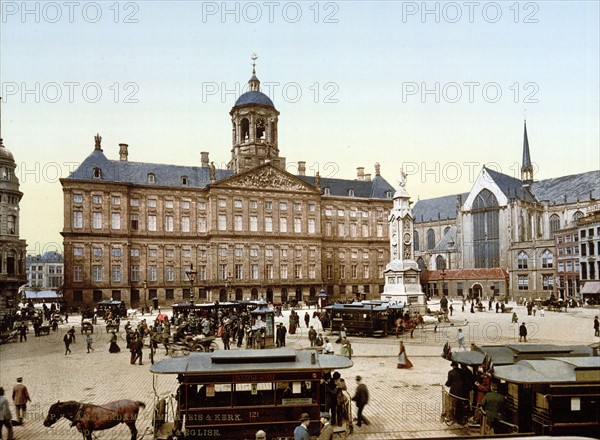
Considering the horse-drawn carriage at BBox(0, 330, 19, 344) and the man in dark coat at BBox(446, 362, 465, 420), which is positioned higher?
the man in dark coat at BBox(446, 362, 465, 420)

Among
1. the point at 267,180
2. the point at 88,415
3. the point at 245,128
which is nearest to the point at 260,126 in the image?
the point at 245,128

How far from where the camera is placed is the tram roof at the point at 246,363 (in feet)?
36.7

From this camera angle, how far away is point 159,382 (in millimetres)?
18594

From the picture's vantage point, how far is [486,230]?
79625 millimetres

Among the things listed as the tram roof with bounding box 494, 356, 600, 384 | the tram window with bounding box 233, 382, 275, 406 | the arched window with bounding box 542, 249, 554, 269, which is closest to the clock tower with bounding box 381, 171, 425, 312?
the tram roof with bounding box 494, 356, 600, 384

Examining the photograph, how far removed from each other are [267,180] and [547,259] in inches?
1579

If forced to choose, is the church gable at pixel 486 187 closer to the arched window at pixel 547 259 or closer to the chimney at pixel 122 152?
the arched window at pixel 547 259

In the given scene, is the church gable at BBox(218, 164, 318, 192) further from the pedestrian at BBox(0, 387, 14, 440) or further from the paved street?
the pedestrian at BBox(0, 387, 14, 440)

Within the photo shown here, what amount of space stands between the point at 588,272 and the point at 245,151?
45095mm

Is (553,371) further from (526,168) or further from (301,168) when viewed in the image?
(526,168)

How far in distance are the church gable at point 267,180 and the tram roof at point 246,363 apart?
51.5m

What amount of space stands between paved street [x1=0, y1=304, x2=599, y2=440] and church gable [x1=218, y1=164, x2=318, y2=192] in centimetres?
3200

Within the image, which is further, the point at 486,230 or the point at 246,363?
the point at 486,230

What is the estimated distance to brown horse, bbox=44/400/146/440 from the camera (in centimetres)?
1135
